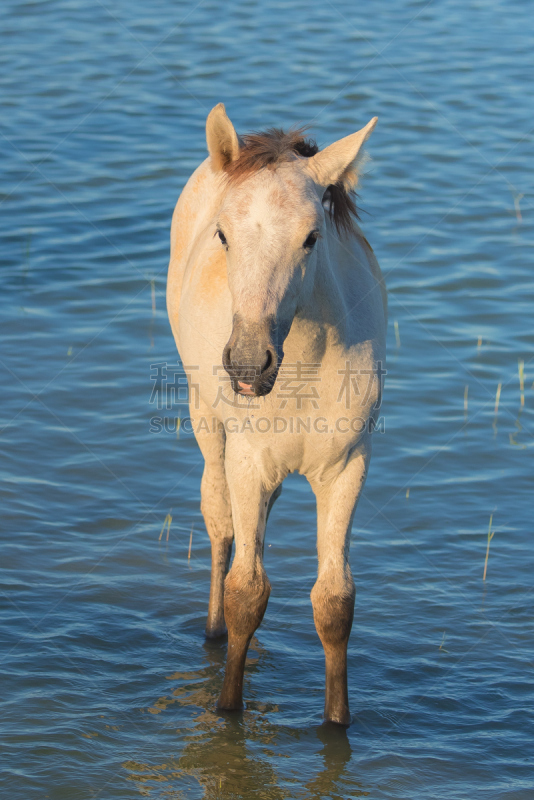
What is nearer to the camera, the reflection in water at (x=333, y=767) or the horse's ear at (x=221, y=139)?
the horse's ear at (x=221, y=139)

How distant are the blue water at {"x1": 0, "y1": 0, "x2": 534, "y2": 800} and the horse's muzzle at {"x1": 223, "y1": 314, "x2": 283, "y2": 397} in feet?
4.45

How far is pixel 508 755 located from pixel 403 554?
6.00ft

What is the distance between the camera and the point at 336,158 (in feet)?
12.2

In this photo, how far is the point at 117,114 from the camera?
14.2 m

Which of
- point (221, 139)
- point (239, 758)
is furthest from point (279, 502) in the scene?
point (221, 139)

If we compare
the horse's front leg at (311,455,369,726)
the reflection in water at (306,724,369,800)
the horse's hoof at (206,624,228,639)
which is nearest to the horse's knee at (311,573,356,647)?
the horse's front leg at (311,455,369,726)

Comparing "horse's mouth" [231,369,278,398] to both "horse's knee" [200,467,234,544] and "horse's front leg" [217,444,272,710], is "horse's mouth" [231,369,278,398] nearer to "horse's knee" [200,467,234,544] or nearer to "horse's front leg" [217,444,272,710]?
"horse's front leg" [217,444,272,710]

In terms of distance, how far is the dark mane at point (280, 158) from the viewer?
3.61 meters

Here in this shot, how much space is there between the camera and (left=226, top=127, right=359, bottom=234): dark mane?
361 centimetres

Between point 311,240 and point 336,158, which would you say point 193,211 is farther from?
point 311,240

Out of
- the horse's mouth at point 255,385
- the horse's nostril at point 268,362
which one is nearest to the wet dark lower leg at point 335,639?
the horse's mouth at point 255,385

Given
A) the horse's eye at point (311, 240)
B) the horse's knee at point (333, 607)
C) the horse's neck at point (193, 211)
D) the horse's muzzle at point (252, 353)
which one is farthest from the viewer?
the horse's neck at point (193, 211)

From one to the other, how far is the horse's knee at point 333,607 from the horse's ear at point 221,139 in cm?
194

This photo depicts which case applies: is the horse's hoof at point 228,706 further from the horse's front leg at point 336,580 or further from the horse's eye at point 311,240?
the horse's eye at point 311,240
